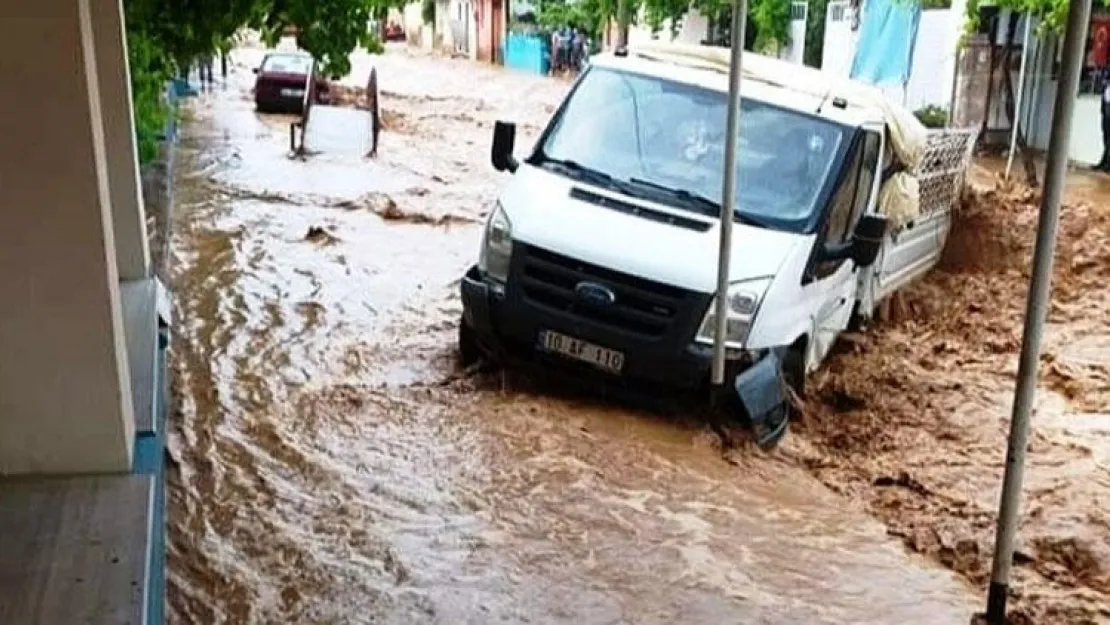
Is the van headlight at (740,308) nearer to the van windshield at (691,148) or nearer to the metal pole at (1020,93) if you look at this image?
the van windshield at (691,148)

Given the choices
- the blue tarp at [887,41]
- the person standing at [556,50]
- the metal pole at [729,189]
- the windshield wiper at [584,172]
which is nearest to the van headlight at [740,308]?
the metal pole at [729,189]

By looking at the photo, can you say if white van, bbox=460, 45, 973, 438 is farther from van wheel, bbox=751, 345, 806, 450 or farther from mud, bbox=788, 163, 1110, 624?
mud, bbox=788, 163, 1110, 624

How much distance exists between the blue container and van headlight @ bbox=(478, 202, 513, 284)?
31.0 metres

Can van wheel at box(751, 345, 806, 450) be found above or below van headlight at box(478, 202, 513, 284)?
below

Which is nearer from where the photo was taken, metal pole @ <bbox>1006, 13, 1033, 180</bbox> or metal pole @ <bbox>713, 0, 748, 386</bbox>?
metal pole @ <bbox>713, 0, 748, 386</bbox>

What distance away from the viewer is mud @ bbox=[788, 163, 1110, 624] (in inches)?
232

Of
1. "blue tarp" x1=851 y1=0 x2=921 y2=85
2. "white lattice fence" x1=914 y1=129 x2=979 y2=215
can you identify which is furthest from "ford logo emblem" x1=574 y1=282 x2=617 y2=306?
"blue tarp" x1=851 y1=0 x2=921 y2=85

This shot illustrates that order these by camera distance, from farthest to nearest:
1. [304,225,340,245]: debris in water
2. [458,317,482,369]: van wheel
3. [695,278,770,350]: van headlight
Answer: [304,225,340,245]: debris in water, [458,317,482,369]: van wheel, [695,278,770,350]: van headlight

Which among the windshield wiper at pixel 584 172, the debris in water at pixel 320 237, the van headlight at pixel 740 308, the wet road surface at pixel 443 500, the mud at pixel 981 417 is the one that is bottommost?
the debris in water at pixel 320 237

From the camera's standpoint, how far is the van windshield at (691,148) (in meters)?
7.41

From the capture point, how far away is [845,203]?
7.57 meters

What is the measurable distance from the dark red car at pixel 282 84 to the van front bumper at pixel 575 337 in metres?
17.7

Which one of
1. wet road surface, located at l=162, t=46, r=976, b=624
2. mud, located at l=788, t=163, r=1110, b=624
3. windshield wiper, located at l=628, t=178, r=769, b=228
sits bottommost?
mud, located at l=788, t=163, r=1110, b=624

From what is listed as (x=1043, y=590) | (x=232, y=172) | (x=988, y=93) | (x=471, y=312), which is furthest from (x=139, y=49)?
(x=988, y=93)
